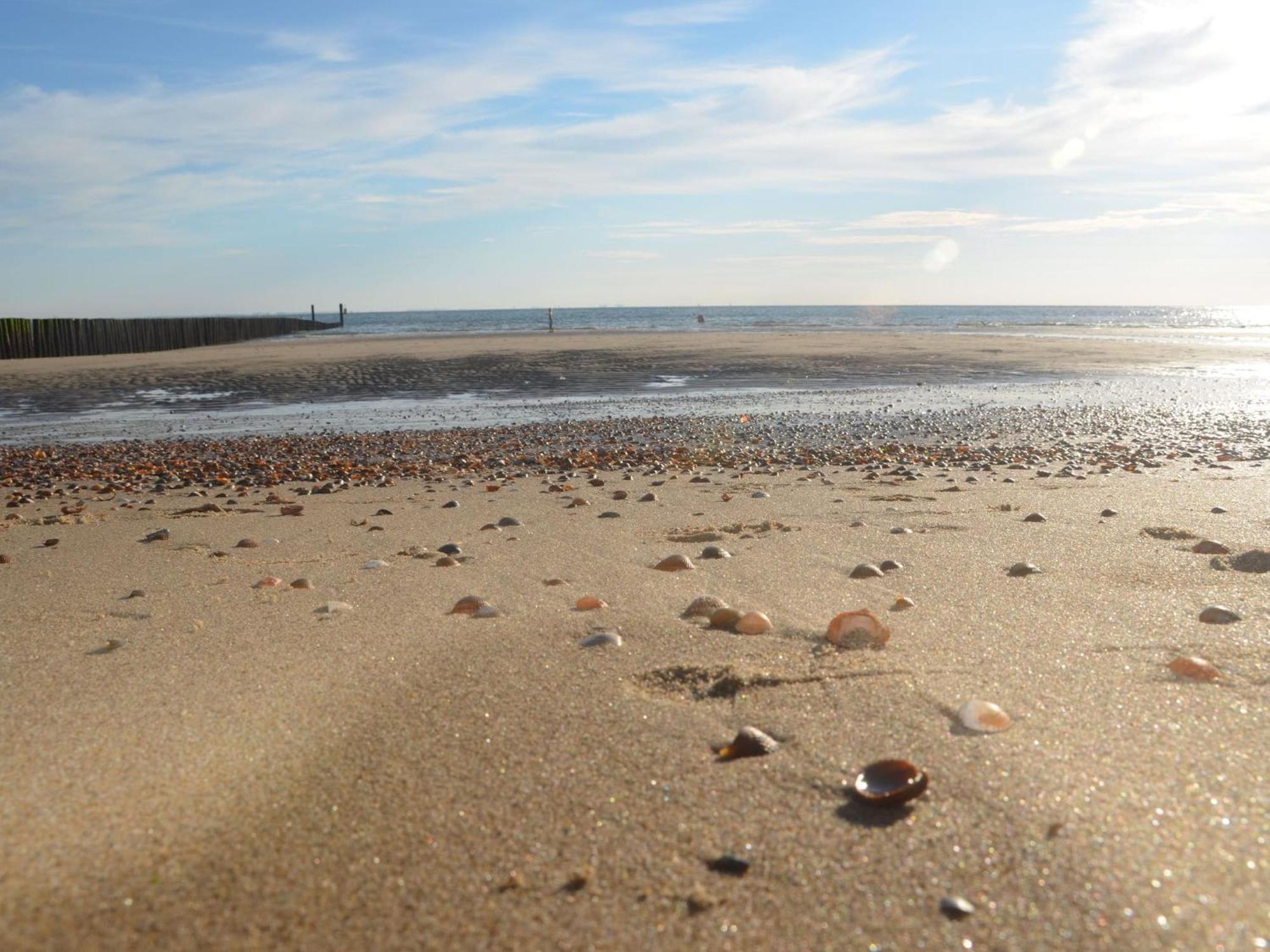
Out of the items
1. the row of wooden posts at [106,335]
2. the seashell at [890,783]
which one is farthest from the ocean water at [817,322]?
the seashell at [890,783]

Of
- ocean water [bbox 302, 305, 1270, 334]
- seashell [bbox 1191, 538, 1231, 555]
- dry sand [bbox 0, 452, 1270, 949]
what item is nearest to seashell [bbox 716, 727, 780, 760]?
dry sand [bbox 0, 452, 1270, 949]

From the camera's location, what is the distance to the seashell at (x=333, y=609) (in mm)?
3344

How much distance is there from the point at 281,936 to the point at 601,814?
1.93ft

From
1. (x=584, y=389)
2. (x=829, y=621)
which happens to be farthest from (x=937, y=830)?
(x=584, y=389)

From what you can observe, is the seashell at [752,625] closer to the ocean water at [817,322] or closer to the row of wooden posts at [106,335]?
the row of wooden posts at [106,335]

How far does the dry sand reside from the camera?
60.7 inches

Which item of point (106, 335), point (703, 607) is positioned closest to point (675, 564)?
point (703, 607)

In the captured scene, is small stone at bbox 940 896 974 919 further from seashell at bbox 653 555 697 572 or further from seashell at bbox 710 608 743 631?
seashell at bbox 653 555 697 572

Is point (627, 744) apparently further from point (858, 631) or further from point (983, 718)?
point (858, 631)

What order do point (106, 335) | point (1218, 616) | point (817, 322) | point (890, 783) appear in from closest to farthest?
point (890, 783)
point (1218, 616)
point (106, 335)
point (817, 322)

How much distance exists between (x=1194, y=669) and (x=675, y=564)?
1.95m

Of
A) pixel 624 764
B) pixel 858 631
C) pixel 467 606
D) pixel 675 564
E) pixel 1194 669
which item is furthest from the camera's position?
pixel 675 564

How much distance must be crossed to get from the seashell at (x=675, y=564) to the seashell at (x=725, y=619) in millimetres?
891

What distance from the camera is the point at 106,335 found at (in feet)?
109
